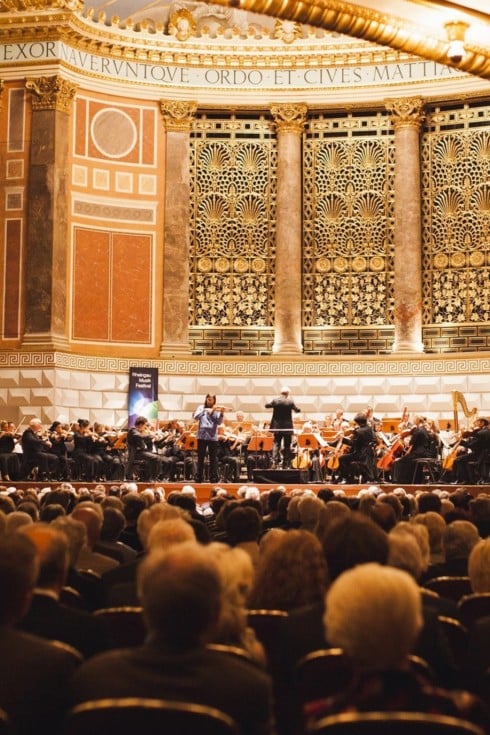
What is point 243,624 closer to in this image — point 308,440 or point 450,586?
point 450,586

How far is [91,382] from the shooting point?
77.4ft

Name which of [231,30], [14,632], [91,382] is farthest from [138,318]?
[14,632]

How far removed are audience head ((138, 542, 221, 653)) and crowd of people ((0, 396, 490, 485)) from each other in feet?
50.8

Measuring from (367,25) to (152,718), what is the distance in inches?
322

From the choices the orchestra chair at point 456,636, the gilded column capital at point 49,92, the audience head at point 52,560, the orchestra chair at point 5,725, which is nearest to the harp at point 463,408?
the gilded column capital at point 49,92

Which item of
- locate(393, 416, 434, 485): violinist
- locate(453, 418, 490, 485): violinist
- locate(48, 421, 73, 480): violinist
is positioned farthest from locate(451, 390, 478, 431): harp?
locate(48, 421, 73, 480): violinist

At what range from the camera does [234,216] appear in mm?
25500

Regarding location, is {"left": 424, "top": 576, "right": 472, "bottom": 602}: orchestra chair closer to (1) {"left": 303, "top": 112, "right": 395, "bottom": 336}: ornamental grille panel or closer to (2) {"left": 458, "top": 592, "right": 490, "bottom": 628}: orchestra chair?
(2) {"left": 458, "top": 592, "right": 490, "bottom": 628}: orchestra chair

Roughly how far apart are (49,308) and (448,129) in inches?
370

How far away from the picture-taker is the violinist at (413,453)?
60.9ft

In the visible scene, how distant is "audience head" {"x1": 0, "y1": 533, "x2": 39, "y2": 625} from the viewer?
11.0 feet

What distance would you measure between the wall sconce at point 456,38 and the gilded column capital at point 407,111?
14905 mm

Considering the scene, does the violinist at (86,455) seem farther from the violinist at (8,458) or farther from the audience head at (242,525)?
the audience head at (242,525)

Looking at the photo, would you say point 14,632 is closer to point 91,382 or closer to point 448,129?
point 91,382
